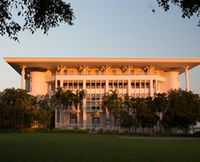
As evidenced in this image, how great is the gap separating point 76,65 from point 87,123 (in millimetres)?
13600

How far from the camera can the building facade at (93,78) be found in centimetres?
7062

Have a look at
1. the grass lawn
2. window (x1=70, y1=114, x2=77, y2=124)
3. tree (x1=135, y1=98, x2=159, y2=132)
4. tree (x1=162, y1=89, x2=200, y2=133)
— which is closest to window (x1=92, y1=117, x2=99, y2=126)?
window (x1=70, y1=114, x2=77, y2=124)

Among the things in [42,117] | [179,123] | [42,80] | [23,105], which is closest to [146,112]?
[179,123]

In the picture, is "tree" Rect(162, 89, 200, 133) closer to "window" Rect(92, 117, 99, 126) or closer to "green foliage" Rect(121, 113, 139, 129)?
"green foliage" Rect(121, 113, 139, 129)

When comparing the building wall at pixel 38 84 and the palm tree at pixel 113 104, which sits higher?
the building wall at pixel 38 84

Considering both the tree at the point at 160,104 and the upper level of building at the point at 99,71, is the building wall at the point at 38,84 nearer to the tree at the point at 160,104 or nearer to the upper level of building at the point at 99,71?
the upper level of building at the point at 99,71

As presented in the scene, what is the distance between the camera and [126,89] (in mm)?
72125

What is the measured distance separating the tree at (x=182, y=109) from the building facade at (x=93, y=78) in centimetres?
1390

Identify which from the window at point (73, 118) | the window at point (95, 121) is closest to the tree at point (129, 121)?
the window at point (95, 121)

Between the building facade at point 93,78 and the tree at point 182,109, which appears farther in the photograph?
the building facade at point 93,78

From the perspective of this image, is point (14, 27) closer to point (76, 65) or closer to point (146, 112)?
point (146, 112)

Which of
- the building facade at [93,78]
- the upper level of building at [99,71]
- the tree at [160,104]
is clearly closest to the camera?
the tree at [160,104]

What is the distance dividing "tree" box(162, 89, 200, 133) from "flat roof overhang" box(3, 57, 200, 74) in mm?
15242

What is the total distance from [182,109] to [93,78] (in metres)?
23.3
